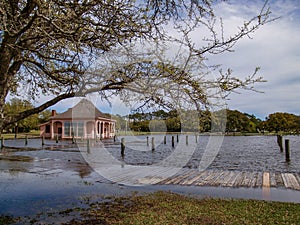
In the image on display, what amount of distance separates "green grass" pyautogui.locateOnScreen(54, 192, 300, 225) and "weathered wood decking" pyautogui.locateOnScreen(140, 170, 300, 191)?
1908 mm

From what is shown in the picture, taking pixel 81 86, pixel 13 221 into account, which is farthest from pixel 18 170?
pixel 81 86

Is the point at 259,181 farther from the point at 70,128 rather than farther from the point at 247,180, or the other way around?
the point at 70,128

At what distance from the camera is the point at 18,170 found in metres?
11.0

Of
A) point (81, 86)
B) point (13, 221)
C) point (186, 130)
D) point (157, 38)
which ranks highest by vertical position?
point (157, 38)

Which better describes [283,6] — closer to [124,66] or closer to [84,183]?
[124,66]

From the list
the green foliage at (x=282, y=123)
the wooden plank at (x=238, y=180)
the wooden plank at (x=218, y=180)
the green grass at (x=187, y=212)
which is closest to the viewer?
the green grass at (x=187, y=212)

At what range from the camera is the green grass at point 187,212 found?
490 cm

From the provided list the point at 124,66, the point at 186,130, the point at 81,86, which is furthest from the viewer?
the point at 81,86

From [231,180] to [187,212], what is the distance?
382 centimetres

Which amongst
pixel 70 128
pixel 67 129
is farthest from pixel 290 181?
pixel 67 129

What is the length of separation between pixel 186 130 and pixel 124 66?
125 centimetres

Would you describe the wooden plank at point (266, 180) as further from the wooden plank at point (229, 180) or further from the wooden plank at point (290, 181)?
the wooden plank at point (229, 180)

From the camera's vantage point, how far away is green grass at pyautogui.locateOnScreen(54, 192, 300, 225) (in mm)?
4898

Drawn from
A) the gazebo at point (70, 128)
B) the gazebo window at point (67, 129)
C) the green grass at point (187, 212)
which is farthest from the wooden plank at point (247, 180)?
the gazebo window at point (67, 129)
